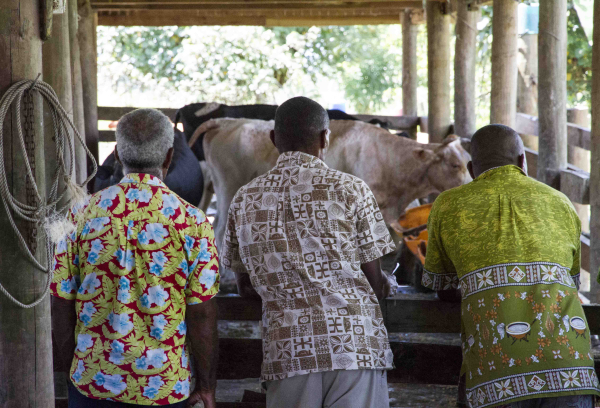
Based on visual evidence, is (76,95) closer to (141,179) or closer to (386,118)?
(141,179)

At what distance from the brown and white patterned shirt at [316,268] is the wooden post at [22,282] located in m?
0.81

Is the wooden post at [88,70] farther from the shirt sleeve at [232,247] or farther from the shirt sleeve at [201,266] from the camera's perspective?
the shirt sleeve at [201,266]

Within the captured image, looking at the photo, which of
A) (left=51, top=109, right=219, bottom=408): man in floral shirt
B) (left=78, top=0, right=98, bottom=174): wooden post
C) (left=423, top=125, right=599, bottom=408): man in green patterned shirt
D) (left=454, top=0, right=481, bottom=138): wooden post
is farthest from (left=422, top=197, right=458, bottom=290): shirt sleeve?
(left=78, top=0, right=98, bottom=174): wooden post

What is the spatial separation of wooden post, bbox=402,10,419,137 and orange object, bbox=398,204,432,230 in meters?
3.62

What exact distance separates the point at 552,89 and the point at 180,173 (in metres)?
3.18

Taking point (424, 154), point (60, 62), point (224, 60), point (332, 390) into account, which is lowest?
point (332, 390)

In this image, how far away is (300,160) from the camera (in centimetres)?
233

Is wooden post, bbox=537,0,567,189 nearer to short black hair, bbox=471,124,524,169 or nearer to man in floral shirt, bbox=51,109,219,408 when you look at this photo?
short black hair, bbox=471,124,524,169

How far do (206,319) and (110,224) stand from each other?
0.42 m

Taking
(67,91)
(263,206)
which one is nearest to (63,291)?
(263,206)

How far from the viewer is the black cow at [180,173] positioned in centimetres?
594

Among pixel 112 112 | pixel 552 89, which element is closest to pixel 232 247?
pixel 552 89

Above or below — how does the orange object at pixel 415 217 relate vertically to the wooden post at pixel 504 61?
below

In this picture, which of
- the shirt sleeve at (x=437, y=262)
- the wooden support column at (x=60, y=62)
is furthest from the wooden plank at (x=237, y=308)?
the wooden support column at (x=60, y=62)
